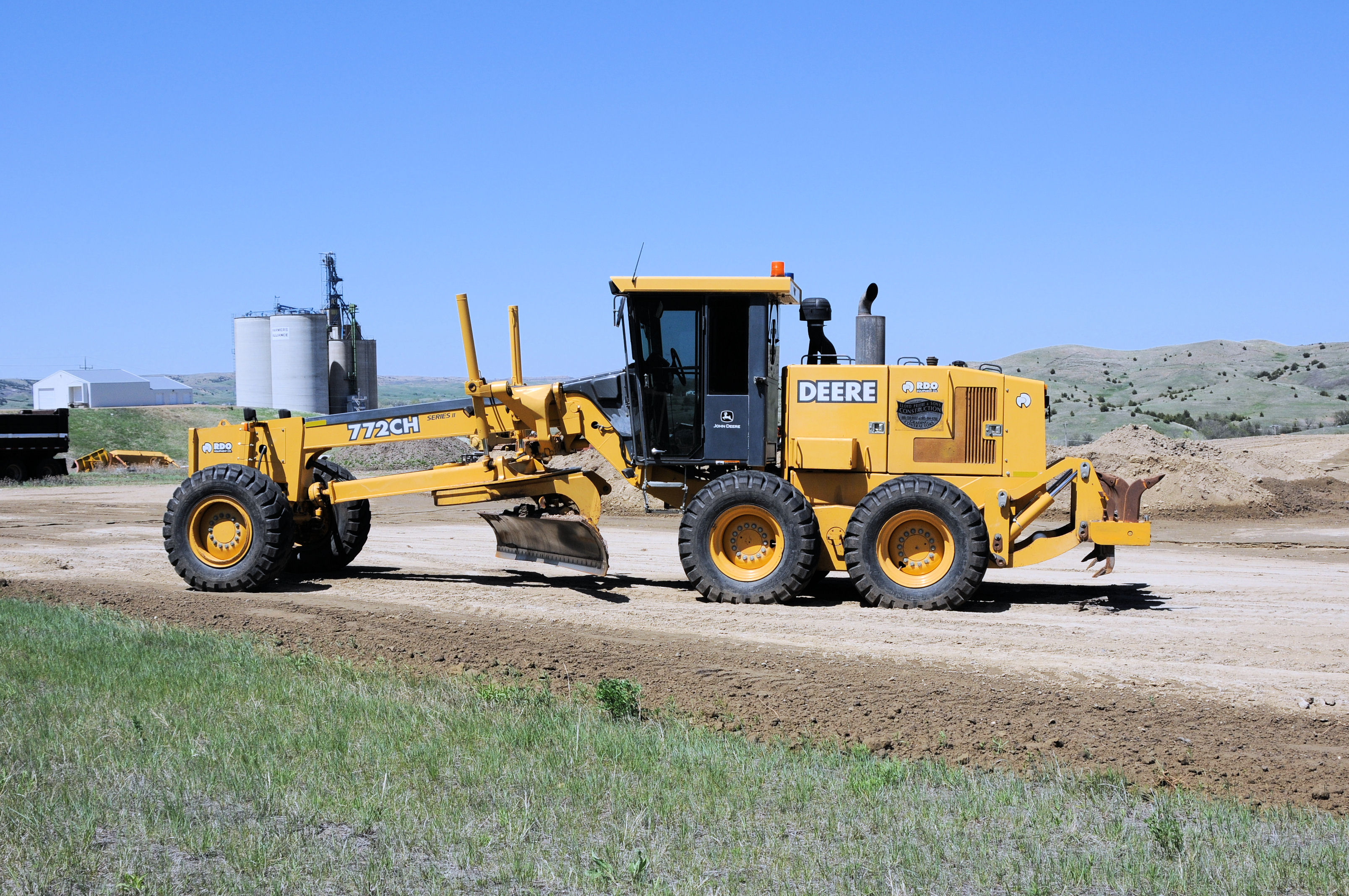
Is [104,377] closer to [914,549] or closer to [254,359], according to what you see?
[254,359]

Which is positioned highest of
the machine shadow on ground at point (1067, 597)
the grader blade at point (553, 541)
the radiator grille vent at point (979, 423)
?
the radiator grille vent at point (979, 423)

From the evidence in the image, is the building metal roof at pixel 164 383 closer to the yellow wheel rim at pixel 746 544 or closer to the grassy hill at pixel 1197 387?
the grassy hill at pixel 1197 387

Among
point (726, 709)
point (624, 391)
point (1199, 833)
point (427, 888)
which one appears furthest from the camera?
point (624, 391)

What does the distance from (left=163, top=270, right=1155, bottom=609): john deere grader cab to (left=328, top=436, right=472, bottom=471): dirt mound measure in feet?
79.1

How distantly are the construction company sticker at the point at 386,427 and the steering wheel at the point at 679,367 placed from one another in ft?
9.19

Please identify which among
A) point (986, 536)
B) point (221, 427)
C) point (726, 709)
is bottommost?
point (726, 709)

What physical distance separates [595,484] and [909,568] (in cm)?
333

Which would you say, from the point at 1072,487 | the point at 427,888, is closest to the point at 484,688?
the point at 427,888

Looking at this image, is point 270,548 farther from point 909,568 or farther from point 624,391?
point 909,568

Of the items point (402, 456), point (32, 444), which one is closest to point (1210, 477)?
point (402, 456)

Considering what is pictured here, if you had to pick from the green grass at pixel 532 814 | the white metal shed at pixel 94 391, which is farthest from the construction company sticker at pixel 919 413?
the white metal shed at pixel 94 391

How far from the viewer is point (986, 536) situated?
10.8 meters

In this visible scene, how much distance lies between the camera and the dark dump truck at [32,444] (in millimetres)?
33125

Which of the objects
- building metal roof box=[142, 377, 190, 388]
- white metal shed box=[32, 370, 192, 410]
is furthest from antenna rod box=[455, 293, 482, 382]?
building metal roof box=[142, 377, 190, 388]
